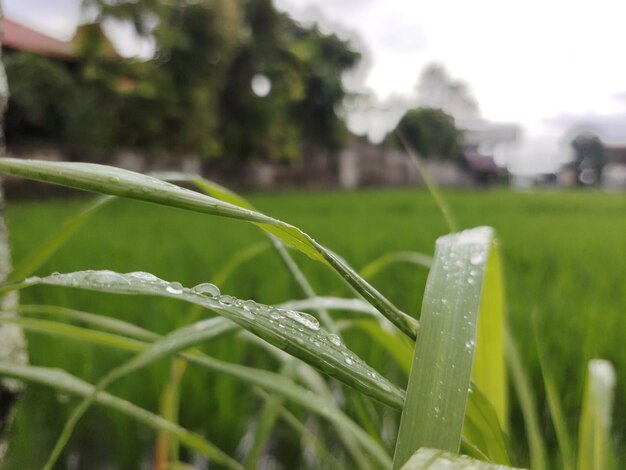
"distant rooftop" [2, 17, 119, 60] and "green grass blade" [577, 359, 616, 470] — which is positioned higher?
"distant rooftop" [2, 17, 119, 60]

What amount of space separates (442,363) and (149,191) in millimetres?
138

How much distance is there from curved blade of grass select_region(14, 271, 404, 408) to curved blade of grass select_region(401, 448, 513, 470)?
0.05 meters

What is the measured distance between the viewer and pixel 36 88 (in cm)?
702

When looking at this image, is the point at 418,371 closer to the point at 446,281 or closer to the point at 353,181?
the point at 446,281

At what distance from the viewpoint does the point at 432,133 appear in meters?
25.9

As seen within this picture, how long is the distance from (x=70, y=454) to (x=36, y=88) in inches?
Answer: 285

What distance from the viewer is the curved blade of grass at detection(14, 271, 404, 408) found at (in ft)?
0.73

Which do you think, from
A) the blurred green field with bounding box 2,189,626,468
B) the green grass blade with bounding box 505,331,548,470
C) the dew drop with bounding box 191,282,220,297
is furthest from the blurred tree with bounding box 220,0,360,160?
the dew drop with bounding box 191,282,220,297

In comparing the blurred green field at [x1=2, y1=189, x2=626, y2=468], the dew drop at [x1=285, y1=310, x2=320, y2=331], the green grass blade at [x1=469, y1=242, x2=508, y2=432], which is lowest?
the blurred green field at [x1=2, y1=189, x2=626, y2=468]

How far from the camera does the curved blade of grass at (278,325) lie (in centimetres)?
22

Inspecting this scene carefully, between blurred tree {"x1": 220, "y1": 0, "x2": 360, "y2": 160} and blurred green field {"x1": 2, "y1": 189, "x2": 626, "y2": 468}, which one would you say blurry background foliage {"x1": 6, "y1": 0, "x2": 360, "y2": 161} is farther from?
blurred green field {"x1": 2, "y1": 189, "x2": 626, "y2": 468}

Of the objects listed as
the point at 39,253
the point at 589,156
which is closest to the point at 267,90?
the point at 39,253

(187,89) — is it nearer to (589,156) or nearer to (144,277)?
(144,277)

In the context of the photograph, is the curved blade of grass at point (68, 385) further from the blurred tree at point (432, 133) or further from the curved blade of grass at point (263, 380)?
the blurred tree at point (432, 133)
